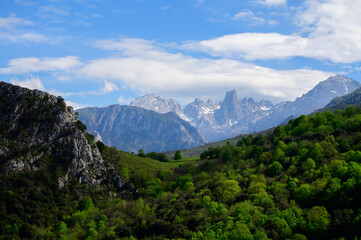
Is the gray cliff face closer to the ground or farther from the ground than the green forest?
farther from the ground

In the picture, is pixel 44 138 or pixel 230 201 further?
pixel 44 138

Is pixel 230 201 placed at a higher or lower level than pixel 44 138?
lower

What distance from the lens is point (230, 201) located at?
11881 centimetres

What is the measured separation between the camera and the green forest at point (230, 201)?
8881 cm

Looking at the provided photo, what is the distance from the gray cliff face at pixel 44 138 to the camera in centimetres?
15950

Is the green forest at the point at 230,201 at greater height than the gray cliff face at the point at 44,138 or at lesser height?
lesser

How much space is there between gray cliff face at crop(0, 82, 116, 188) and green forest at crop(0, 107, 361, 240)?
26.2 ft

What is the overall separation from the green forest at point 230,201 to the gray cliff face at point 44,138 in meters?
7.97

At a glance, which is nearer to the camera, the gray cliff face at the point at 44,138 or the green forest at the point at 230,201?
the green forest at the point at 230,201

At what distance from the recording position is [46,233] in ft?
404

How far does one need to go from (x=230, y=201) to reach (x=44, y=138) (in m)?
113

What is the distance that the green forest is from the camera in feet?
291

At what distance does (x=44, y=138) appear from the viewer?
170 metres

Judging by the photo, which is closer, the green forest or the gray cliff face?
the green forest
